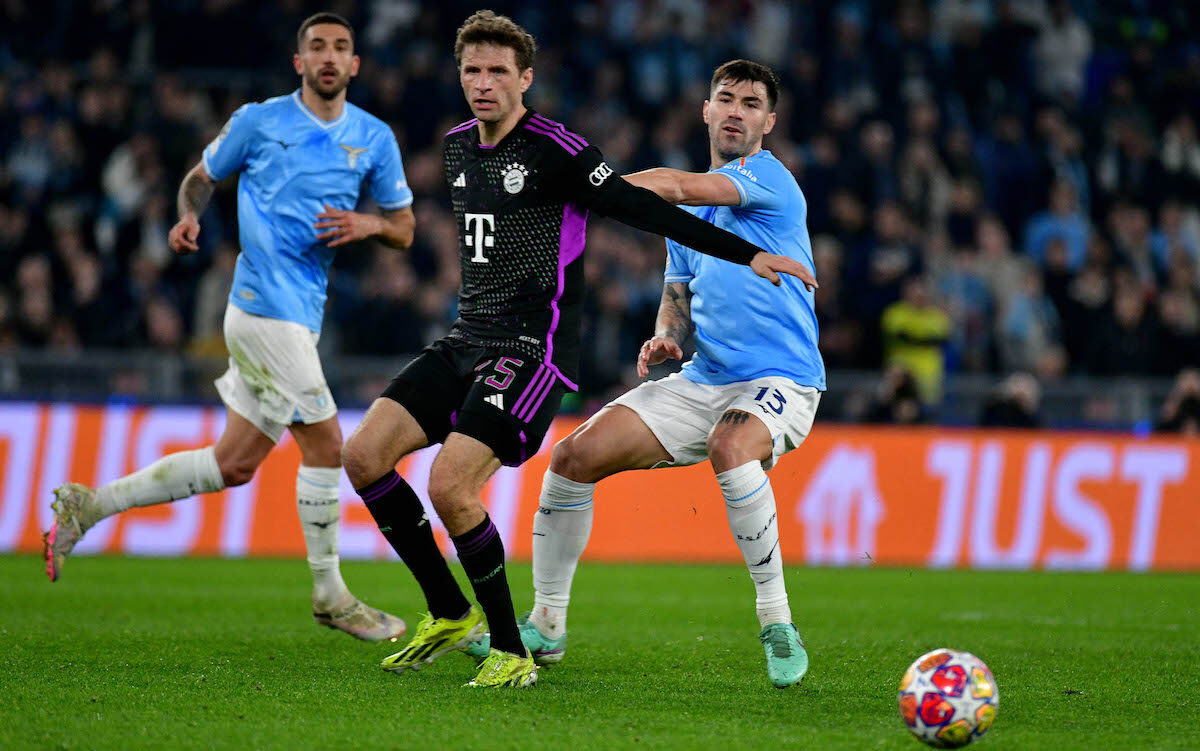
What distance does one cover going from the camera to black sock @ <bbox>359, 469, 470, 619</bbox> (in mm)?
5785

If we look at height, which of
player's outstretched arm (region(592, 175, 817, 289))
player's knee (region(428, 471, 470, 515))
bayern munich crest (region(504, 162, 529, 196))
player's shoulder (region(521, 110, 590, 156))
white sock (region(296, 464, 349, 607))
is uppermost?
player's shoulder (region(521, 110, 590, 156))

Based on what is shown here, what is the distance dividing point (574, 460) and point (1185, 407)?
8.67 metres

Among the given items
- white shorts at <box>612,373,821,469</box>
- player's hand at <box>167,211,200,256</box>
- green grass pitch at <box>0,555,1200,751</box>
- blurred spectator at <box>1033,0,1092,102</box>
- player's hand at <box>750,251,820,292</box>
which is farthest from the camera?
blurred spectator at <box>1033,0,1092,102</box>

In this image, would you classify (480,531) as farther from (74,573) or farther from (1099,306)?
(1099,306)

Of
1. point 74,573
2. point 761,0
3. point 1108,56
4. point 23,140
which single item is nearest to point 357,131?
point 74,573

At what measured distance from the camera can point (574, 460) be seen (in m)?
6.01

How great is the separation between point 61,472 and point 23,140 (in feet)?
14.3

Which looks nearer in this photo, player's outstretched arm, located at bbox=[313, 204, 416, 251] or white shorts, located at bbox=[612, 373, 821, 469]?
white shorts, located at bbox=[612, 373, 821, 469]

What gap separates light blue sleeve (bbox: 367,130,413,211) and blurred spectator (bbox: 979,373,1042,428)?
23.9 ft

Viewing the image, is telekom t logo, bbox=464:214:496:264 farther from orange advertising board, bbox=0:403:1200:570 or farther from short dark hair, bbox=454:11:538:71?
orange advertising board, bbox=0:403:1200:570

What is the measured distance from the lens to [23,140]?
14.2 meters

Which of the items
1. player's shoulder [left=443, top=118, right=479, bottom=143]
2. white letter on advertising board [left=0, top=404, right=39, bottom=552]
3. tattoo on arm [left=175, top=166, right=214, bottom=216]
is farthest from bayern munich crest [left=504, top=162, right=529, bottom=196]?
white letter on advertising board [left=0, top=404, right=39, bottom=552]

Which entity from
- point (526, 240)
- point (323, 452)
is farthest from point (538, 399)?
point (323, 452)

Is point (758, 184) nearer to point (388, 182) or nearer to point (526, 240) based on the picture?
point (526, 240)
